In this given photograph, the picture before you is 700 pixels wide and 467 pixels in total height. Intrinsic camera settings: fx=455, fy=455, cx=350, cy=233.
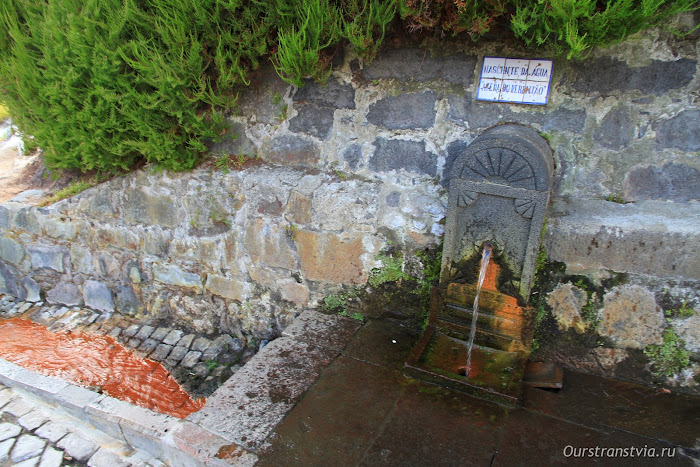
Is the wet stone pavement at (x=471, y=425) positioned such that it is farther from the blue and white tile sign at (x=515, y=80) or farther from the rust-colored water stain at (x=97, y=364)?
the blue and white tile sign at (x=515, y=80)

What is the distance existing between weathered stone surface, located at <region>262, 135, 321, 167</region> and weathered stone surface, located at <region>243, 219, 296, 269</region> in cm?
43

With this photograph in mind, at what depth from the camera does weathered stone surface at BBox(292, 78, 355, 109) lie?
2727 millimetres

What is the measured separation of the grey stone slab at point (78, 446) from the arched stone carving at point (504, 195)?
2.30 meters

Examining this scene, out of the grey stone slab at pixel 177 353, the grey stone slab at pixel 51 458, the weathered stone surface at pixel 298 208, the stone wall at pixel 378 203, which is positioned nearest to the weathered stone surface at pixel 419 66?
the stone wall at pixel 378 203

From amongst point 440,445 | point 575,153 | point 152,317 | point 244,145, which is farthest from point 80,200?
point 575,153

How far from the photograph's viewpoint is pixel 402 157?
2.69 meters

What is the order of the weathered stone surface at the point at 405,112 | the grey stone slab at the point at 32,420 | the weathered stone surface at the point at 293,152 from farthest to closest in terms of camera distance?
the weathered stone surface at the point at 293,152
the grey stone slab at the point at 32,420
the weathered stone surface at the point at 405,112

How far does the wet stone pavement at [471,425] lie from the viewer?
6.41 ft

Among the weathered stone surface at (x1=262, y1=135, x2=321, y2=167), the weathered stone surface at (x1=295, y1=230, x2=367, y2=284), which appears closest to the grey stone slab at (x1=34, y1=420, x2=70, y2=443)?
the weathered stone surface at (x1=295, y1=230, x2=367, y2=284)

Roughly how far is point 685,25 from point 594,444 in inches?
74.3

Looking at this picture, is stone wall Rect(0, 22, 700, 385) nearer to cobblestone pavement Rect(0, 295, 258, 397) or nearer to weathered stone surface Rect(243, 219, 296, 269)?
weathered stone surface Rect(243, 219, 296, 269)

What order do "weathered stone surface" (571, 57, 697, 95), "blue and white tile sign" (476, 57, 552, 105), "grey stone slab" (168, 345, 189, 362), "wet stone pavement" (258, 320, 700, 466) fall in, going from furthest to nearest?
"grey stone slab" (168, 345, 189, 362)
"blue and white tile sign" (476, 57, 552, 105)
"weathered stone surface" (571, 57, 697, 95)
"wet stone pavement" (258, 320, 700, 466)

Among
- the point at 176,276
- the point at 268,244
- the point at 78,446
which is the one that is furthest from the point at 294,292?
the point at 78,446

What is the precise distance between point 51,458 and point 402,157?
2588mm
